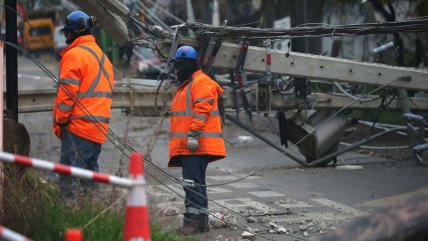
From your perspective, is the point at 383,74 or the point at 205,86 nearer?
the point at 205,86

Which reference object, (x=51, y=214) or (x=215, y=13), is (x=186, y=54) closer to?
(x=51, y=214)

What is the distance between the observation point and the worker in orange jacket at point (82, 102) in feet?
24.7

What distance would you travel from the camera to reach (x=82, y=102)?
760 centimetres

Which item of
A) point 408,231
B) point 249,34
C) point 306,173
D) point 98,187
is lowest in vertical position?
point 306,173

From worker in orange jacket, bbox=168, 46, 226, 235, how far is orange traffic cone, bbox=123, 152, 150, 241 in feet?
10.9

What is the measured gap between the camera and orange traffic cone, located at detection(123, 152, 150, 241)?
450cm

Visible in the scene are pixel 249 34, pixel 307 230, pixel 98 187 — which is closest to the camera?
pixel 98 187

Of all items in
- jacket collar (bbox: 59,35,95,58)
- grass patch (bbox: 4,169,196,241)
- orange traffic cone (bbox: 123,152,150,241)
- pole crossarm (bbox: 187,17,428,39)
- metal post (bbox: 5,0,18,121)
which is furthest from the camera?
pole crossarm (bbox: 187,17,428,39)

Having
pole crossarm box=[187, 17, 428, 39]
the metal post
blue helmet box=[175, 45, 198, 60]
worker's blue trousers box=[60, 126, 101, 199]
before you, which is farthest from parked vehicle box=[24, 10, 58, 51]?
worker's blue trousers box=[60, 126, 101, 199]

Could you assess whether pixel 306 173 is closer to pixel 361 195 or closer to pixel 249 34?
pixel 361 195

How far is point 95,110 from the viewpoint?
7668 mm

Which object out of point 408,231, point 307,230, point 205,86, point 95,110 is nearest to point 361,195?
point 307,230

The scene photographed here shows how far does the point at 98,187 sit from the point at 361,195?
4.99 meters

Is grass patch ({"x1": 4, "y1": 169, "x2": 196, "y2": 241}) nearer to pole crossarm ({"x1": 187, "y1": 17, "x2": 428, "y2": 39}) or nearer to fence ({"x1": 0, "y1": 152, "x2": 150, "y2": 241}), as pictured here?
fence ({"x1": 0, "y1": 152, "x2": 150, "y2": 241})
